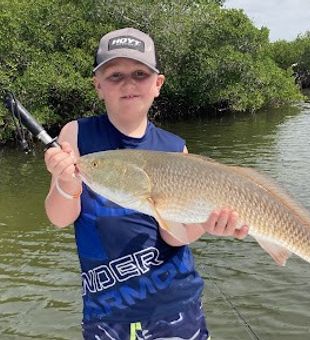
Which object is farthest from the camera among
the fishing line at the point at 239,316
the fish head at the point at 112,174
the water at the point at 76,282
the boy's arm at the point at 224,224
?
the water at the point at 76,282

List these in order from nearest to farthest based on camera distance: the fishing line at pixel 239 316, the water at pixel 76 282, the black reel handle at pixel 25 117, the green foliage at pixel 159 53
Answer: the black reel handle at pixel 25 117, the fishing line at pixel 239 316, the water at pixel 76 282, the green foliage at pixel 159 53

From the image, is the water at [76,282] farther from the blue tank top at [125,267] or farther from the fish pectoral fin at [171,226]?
the fish pectoral fin at [171,226]

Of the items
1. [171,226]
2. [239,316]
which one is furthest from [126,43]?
[239,316]

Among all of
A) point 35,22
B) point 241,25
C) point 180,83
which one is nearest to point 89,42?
point 35,22

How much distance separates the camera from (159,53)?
20.1 m

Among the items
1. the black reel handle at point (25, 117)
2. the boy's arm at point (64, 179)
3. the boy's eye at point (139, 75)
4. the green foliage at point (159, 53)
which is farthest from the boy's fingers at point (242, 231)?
the green foliage at point (159, 53)

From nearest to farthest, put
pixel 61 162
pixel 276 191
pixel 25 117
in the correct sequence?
1. pixel 61 162
2. pixel 276 191
3. pixel 25 117

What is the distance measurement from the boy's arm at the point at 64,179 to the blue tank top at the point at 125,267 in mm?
93

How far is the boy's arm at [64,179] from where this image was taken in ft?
6.87

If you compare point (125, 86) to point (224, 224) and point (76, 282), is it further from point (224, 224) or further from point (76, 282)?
point (76, 282)

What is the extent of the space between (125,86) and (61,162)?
19.8 inches

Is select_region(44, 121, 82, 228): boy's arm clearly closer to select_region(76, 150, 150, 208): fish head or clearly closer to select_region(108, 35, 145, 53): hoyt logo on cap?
select_region(76, 150, 150, 208): fish head

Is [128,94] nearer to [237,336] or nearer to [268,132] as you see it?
[237,336]

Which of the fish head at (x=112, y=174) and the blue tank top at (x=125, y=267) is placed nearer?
the fish head at (x=112, y=174)
